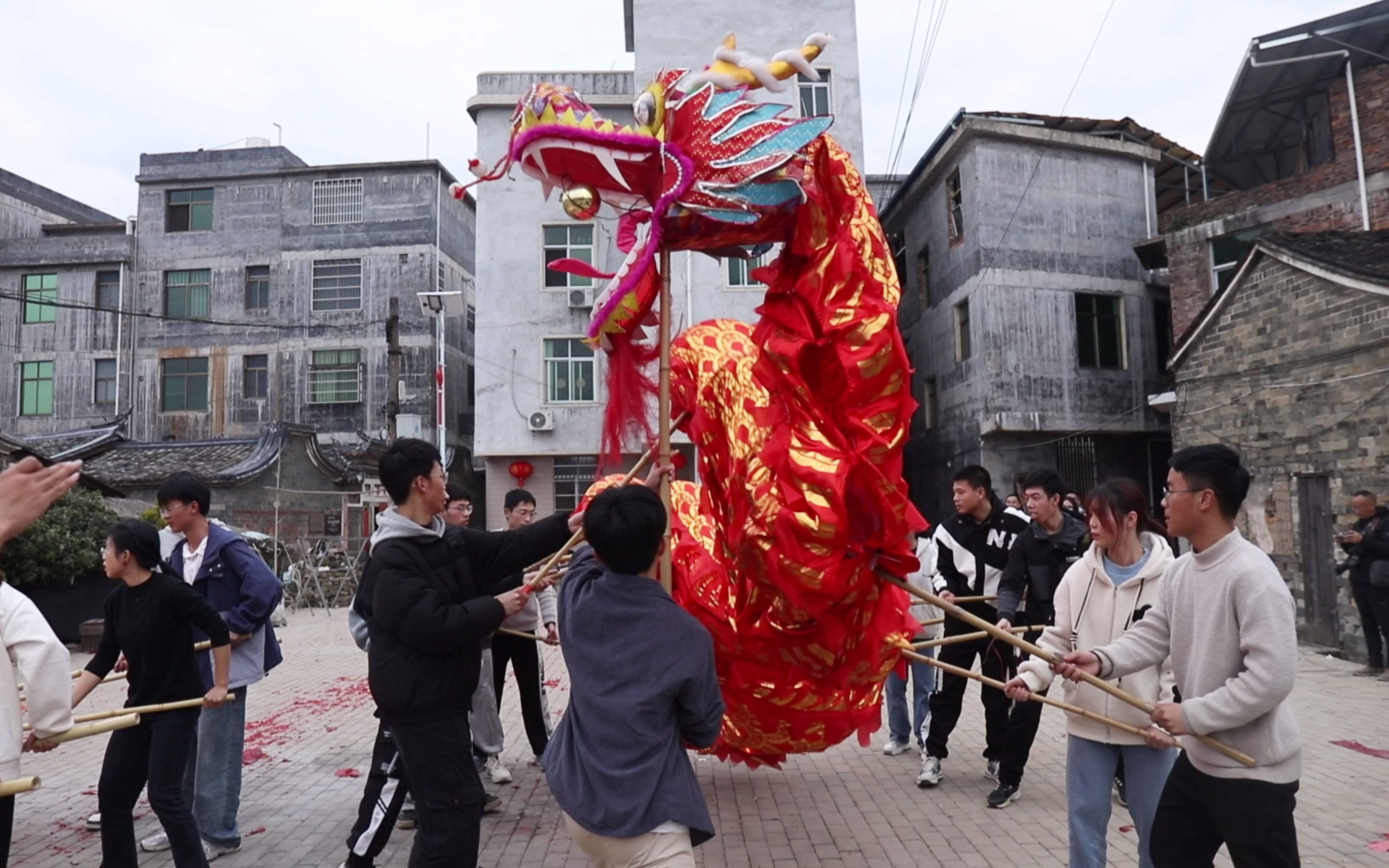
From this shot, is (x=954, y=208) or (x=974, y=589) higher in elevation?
(x=954, y=208)

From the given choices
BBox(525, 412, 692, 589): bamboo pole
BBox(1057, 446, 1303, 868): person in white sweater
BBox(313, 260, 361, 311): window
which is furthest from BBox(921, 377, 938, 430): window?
BBox(1057, 446, 1303, 868): person in white sweater

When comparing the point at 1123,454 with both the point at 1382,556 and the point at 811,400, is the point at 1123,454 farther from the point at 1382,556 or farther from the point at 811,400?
the point at 811,400

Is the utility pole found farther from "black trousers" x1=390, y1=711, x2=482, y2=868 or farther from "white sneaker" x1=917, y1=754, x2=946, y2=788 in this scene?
"black trousers" x1=390, y1=711, x2=482, y2=868

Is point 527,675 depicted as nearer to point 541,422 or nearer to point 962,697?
point 962,697

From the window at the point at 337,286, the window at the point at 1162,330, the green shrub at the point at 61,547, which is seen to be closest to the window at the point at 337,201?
the window at the point at 337,286

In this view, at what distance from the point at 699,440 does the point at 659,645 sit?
107 cm

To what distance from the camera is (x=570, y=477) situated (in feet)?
54.8

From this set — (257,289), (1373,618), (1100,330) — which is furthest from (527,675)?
(257,289)

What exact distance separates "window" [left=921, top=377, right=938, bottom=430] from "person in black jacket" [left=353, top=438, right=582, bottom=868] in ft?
46.8

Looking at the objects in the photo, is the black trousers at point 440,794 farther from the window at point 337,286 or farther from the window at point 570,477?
the window at point 337,286

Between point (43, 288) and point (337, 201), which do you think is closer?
point (337, 201)

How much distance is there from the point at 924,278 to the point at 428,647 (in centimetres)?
1514

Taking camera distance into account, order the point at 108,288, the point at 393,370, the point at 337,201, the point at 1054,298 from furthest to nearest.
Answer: the point at 108,288, the point at 337,201, the point at 393,370, the point at 1054,298

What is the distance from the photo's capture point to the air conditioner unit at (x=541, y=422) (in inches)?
626
